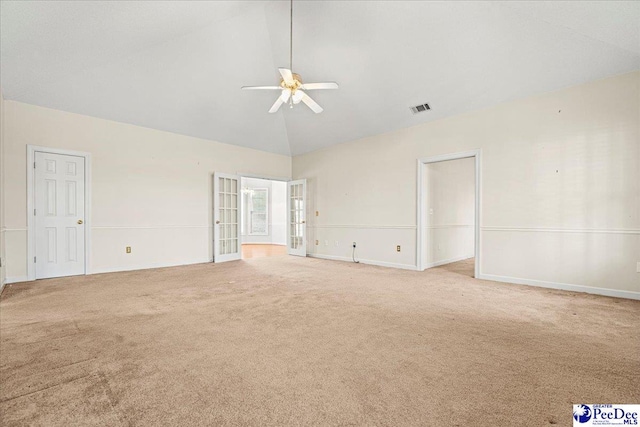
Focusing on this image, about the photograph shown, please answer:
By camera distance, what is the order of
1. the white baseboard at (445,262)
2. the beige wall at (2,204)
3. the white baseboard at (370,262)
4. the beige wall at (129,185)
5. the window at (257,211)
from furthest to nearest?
the window at (257,211)
the white baseboard at (445,262)
the white baseboard at (370,262)
the beige wall at (129,185)
the beige wall at (2,204)

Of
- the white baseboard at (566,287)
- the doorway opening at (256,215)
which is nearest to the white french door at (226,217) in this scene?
the doorway opening at (256,215)

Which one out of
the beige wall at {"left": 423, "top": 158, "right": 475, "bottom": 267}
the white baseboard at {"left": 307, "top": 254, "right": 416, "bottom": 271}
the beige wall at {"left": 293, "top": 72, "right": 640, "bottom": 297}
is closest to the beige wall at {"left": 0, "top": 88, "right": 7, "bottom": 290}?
the white baseboard at {"left": 307, "top": 254, "right": 416, "bottom": 271}

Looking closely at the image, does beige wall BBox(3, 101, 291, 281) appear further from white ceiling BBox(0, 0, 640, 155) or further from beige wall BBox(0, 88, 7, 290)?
white ceiling BBox(0, 0, 640, 155)

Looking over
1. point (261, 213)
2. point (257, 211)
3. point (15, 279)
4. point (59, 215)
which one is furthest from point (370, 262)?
point (257, 211)

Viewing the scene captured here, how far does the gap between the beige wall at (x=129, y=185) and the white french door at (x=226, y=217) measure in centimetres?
18

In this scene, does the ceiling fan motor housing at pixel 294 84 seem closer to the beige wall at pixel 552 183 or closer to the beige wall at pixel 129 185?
the beige wall at pixel 552 183

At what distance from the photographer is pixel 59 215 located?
15.4ft

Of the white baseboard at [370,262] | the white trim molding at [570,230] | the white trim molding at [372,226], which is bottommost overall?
the white baseboard at [370,262]

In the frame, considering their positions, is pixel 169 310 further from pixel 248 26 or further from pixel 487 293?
pixel 248 26

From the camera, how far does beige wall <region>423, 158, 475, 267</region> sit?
5.66 m

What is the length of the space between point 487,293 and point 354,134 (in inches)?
158

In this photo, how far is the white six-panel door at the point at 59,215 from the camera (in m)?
4.53

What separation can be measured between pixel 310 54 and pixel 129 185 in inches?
158

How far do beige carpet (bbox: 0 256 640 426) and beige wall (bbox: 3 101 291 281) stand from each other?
1.52 meters
